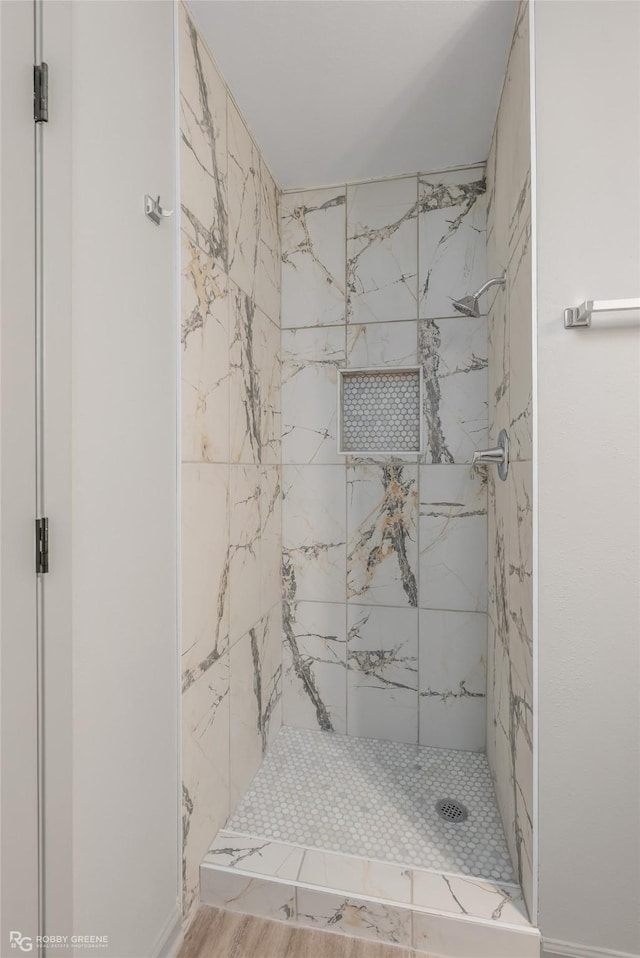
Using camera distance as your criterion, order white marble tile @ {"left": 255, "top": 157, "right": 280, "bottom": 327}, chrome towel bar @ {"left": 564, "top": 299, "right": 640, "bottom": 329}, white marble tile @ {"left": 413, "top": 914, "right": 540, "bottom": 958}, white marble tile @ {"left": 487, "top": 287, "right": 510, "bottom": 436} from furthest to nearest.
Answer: white marble tile @ {"left": 255, "top": 157, "right": 280, "bottom": 327}, white marble tile @ {"left": 487, "top": 287, "right": 510, "bottom": 436}, white marble tile @ {"left": 413, "top": 914, "right": 540, "bottom": 958}, chrome towel bar @ {"left": 564, "top": 299, "right": 640, "bottom": 329}

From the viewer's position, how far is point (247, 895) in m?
1.33

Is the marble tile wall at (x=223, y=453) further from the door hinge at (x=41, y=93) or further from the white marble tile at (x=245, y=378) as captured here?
the door hinge at (x=41, y=93)

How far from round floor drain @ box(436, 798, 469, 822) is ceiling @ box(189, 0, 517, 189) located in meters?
2.31

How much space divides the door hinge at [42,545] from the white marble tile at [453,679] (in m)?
1.54

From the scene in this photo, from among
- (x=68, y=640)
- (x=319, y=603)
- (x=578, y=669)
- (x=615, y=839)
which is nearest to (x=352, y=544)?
(x=319, y=603)

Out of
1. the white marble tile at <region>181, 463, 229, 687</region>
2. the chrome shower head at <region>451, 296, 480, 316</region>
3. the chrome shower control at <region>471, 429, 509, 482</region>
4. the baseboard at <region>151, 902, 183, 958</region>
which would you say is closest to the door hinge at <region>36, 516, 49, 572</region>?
the white marble tile at <region>181, 463, 229, 687</region>

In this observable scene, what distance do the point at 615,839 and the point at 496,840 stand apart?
0.45 meters

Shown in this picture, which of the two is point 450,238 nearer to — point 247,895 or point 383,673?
point 383,673

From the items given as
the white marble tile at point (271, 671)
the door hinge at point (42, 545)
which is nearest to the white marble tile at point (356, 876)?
the white marble tile at point (271, 671)

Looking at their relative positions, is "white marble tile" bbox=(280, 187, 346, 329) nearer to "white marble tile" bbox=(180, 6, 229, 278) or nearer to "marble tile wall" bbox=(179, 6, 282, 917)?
"marble tile wall" bbox=(179, 6, 282, 917)

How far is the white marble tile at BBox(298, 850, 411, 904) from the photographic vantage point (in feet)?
4.24

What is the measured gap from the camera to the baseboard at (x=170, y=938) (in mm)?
1154

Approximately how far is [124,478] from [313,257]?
4.89 ft

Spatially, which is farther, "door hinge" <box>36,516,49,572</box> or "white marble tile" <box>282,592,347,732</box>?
"white marble tile" <box>282,592,347,732</box>
